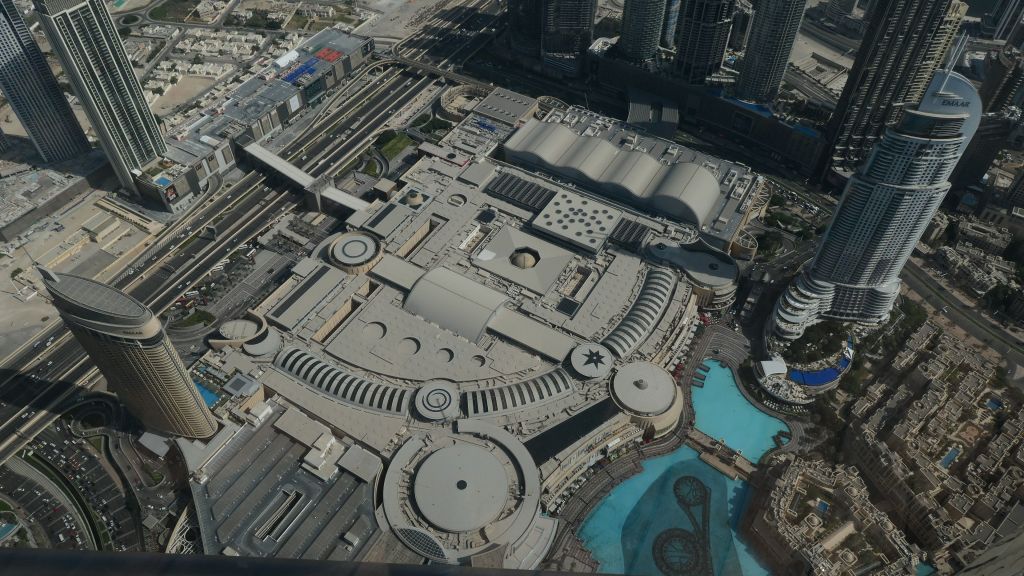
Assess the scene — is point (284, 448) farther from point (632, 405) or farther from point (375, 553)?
point (632, 405)

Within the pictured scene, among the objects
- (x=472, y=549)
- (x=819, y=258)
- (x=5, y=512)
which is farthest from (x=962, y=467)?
(x=5, y=512)

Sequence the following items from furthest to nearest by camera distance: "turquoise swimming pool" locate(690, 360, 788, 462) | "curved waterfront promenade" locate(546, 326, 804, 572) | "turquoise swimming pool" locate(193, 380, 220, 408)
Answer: "turquoise swimming pool" locate(690, 360, 788, 462), "turquoise swimming pool" locate(193, 380, 220, 408), "curved waterfront promenade" locate(546, 326, 804, 572)

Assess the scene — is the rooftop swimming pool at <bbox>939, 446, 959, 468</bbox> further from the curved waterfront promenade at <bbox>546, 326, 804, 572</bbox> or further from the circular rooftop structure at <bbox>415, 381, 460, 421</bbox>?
the circular rooftop structure at <bbox>415, 381, 460, 421</bbox>

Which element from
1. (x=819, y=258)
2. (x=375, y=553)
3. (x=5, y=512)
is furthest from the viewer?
(x=819, y=258)

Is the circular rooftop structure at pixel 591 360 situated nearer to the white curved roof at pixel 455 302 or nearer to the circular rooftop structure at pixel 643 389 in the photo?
the circular rooftop structure at pixel 643 389

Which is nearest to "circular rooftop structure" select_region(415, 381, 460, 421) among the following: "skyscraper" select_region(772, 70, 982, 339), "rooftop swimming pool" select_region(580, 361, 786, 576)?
"rooftop swimming pool" select_region(580, 361, 786, 576)

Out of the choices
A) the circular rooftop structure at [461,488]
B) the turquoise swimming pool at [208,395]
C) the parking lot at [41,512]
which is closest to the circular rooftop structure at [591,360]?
the circular rooftop structure at [461,488]

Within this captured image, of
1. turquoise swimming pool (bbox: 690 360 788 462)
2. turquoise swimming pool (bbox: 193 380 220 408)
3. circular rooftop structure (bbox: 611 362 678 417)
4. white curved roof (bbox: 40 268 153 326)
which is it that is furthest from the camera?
turquoise swimming pool (bbox: 690 360 788 462)
